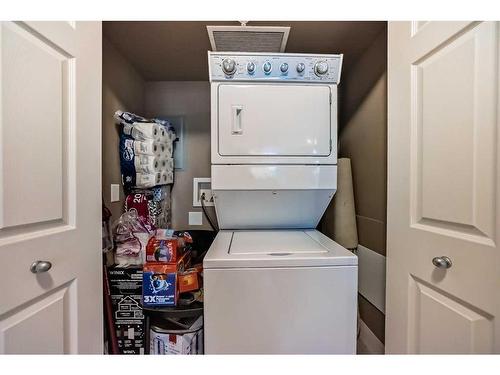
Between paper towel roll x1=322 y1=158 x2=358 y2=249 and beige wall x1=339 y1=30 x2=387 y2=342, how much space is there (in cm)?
6

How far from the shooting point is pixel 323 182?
1.66 meters

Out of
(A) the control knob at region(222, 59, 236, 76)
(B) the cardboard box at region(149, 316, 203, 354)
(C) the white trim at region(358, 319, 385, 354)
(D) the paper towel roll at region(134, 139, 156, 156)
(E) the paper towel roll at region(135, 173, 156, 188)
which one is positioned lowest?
(C) the white trim at region(358, 319, 385, 354)

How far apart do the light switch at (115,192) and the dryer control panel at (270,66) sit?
1.17 meters

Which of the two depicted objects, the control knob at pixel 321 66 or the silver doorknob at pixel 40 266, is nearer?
the silver doorknob at pixel 40 266

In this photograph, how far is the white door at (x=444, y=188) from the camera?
0.78 metres

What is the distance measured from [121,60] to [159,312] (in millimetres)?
2034

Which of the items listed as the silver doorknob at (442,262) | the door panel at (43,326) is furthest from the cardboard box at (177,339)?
the silver doorknob at (442,262)

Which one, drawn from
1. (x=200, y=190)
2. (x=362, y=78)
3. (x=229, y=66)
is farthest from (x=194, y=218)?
(x=362, y=78)

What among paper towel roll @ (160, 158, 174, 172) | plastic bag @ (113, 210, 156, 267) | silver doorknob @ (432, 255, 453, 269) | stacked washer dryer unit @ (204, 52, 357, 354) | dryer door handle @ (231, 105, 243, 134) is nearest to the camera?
silver doorknob @ (432, 255, 453, 269)

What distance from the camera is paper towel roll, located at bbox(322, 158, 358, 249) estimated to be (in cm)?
197

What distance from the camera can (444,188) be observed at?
0.93 metres

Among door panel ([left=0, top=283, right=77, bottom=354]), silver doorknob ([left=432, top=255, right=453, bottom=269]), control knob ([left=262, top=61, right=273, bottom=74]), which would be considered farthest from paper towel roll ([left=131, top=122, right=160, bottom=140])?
silver doorknob ([left=432, top=255, right=453, bottom=269])

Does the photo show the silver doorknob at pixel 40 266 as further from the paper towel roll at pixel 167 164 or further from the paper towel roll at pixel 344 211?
the paper towel roll at pixel 344 211

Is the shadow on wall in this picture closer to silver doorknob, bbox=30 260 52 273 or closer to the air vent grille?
the air vent grille
